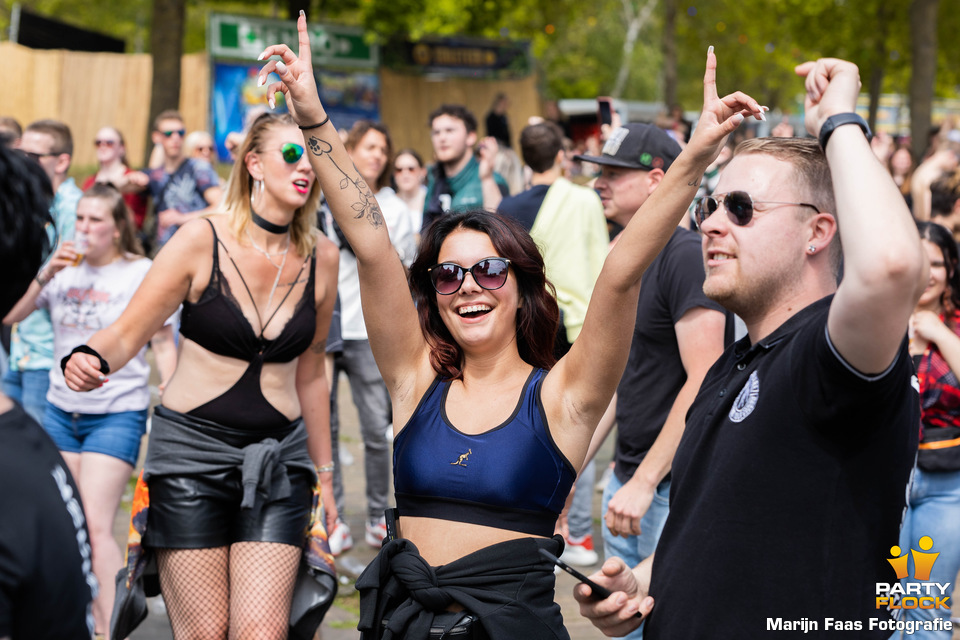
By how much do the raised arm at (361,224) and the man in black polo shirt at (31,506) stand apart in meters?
1.04

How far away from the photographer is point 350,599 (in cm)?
535

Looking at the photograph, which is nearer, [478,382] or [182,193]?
[478,382]

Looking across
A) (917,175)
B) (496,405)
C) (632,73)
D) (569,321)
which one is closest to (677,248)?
(496,405)

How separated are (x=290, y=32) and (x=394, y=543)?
20.7 metres

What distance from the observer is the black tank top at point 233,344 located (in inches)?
143

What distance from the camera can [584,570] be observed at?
227 inches

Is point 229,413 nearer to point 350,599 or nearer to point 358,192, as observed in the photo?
point 358,192

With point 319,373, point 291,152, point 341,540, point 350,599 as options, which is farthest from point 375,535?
point 291,152

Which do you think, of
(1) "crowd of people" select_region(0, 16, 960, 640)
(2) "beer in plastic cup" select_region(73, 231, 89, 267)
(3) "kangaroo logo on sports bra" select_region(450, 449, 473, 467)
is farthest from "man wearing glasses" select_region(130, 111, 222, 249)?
(3) "kangaroo logo on sports bra" select_region(450, 449, 473, 467)

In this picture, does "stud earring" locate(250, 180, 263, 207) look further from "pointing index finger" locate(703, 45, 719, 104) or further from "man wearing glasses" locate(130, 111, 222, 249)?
"man wearing glasses" locate(130, 111, 222, 249)

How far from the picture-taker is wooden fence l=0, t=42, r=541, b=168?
2269 cm

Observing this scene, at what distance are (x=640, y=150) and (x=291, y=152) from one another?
4.98 feet

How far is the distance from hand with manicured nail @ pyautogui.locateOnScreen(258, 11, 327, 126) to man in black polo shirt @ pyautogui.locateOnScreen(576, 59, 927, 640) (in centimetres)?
115

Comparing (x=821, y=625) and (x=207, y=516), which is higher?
(x=821, y=625)
